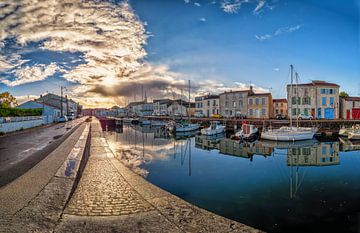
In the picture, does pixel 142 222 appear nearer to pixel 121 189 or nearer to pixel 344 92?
pixel 121 189

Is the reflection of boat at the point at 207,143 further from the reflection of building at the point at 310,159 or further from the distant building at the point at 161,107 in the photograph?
the distant building at the point at 161,107

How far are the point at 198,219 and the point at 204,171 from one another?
8.68 m

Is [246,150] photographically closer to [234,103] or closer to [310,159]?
[310,159]

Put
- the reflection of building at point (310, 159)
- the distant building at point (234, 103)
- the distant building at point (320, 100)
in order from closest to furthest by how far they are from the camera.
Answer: the reflection of building at point (310, 159) → the distant building at point (320, 100) → the distant building at point (234, 103)

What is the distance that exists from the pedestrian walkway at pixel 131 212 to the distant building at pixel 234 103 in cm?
5114

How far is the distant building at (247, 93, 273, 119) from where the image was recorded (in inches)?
2042

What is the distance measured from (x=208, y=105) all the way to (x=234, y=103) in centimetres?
1156

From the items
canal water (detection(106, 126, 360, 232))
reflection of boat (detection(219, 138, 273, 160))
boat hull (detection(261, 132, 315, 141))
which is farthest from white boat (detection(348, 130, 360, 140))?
canal water (detection(106, 126, 360, 232))

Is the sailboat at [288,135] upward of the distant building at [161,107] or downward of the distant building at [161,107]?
downward

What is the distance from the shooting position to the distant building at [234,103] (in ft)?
183

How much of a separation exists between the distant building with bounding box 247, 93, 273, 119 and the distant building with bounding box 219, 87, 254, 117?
1.17 meters

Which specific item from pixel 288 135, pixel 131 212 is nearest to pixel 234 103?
pixel 288 135

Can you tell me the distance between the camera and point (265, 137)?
30266 millimetres

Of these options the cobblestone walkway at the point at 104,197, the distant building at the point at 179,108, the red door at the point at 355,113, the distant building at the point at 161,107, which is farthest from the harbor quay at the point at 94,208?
the distant building at the point at 161,107
